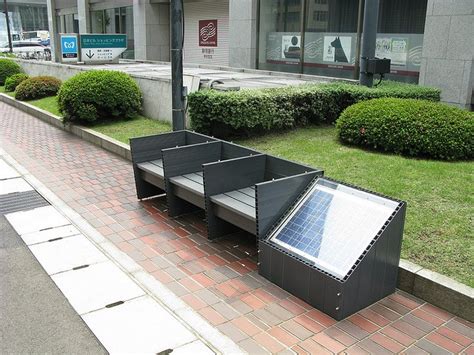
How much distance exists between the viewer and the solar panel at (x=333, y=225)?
4312 mm

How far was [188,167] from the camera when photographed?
6.49m

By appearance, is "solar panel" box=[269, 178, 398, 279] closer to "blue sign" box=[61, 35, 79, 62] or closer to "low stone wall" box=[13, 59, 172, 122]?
"low stone wall" box=[13, 59, 172, 122]

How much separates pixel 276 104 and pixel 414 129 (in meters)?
2.78

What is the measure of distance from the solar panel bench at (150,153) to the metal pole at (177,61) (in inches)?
27.2

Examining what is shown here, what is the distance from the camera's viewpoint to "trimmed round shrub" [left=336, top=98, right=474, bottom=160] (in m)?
7.55

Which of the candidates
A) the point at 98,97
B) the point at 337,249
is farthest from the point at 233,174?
the point at 98,97

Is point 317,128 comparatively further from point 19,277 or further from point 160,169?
point 19,277

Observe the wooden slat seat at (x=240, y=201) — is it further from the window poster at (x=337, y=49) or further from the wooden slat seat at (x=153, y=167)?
the window poster at (x=337, y=49)

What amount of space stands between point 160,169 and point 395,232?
3.51 m

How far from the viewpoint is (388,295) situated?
460 centimetres

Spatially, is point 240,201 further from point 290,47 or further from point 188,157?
point 290,47

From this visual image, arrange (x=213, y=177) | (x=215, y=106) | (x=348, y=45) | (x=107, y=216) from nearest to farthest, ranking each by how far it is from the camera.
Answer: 1. (x=213, y=177)
2. (x=107, y=216)
3. (x=215, y=106)
4. (x=348, y=45)

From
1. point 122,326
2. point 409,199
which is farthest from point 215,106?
point 122,326

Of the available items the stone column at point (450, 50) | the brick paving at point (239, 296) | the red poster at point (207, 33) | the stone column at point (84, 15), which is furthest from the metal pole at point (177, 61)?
the stone column at point (84, 15)
